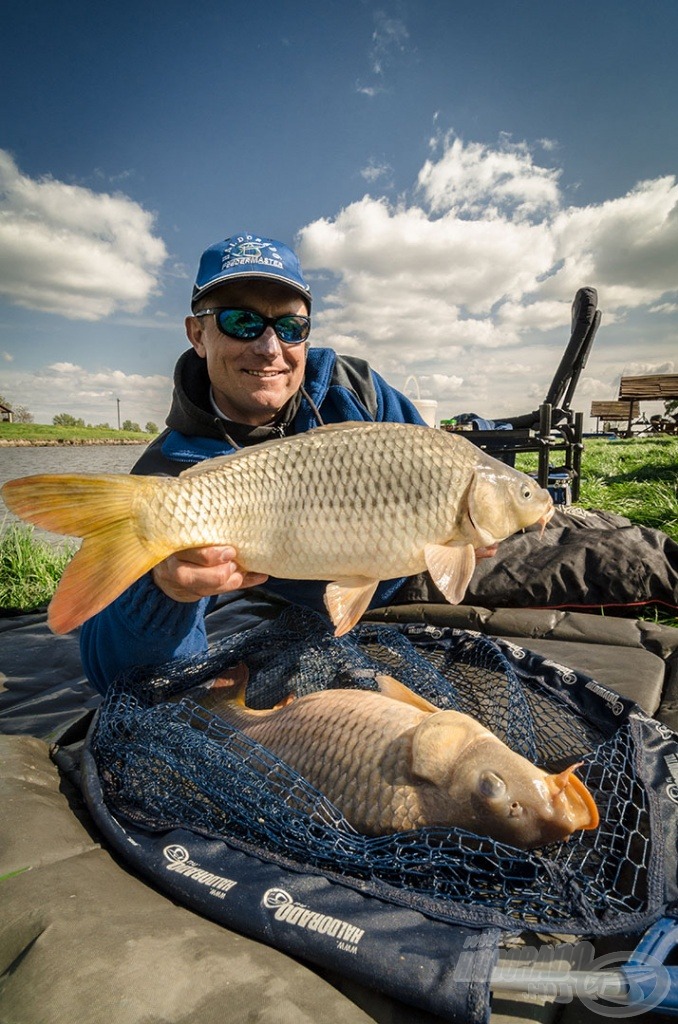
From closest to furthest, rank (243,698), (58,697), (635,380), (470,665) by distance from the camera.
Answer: (243,698) < (470,665) < (58,697) < (635,380)

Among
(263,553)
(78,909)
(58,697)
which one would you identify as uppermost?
(263,553)

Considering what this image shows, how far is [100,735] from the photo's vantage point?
1416 millimetres

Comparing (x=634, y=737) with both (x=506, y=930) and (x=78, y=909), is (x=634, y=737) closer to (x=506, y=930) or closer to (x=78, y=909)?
(x=506, y=930)

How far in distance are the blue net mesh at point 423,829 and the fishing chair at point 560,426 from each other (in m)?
3.29

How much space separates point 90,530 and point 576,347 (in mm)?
5383

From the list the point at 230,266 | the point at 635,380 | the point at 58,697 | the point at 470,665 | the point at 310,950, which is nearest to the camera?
the point at 310,950

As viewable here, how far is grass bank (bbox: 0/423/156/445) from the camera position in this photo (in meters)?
36.2

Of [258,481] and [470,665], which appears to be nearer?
[258,481]

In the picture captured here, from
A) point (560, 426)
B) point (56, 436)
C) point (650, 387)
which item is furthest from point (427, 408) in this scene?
point (56, 436)

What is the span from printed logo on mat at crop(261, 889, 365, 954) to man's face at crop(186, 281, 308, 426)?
1680mm

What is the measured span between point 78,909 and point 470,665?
132cm

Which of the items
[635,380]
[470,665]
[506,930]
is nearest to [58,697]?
[470,665]

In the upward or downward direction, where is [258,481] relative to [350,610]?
upward

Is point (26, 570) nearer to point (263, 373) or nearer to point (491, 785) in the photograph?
point (263, 373)
